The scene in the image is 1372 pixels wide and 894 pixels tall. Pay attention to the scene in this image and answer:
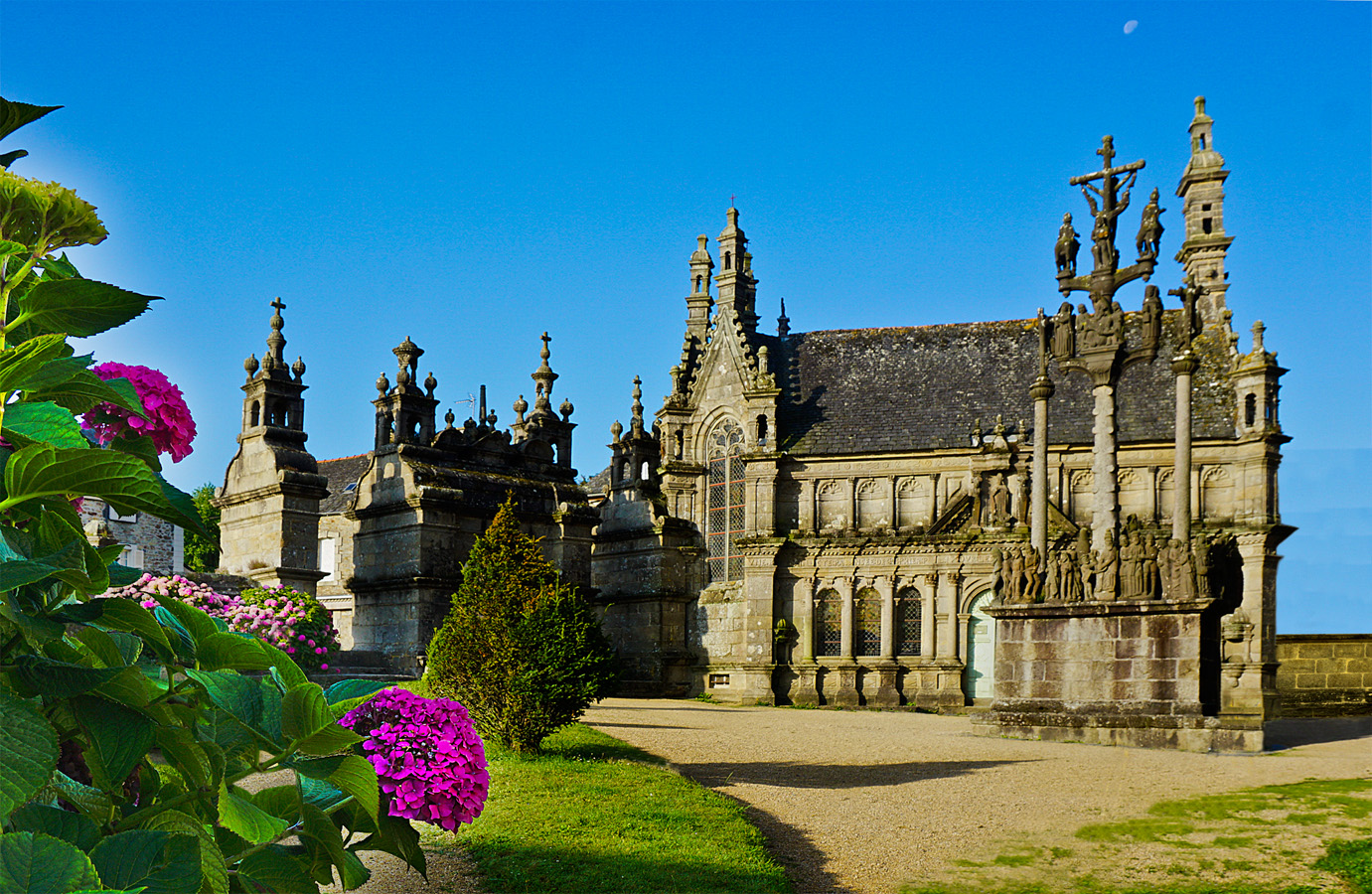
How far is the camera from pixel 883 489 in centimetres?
3491

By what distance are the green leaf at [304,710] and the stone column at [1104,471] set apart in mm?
18647

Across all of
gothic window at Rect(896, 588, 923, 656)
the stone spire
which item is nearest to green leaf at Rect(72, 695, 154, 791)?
gothic window at Rect(896, 588, 923, 656)

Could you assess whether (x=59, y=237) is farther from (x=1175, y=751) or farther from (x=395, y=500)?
(x=395, y=500)

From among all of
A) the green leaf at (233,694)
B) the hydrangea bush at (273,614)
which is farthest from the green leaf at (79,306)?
the hydrangea bush at (273,614)

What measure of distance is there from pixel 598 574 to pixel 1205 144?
75.0 feet

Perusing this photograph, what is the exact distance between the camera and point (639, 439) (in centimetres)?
3459

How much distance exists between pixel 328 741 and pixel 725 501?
33733mm

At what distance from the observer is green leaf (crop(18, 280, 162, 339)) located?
3148 mm

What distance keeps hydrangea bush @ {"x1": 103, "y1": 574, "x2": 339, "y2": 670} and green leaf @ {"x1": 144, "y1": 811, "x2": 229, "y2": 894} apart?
10631 mm

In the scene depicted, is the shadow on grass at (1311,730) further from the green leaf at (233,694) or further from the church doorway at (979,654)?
the green leaf at (233,694)

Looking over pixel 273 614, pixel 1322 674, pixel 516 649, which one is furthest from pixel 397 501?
pixel 1322 674

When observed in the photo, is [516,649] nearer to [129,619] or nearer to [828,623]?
[129,619]

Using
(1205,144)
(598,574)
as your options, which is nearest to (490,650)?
(598,574)

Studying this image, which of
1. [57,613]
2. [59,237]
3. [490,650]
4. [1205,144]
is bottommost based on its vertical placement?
[490,650]
